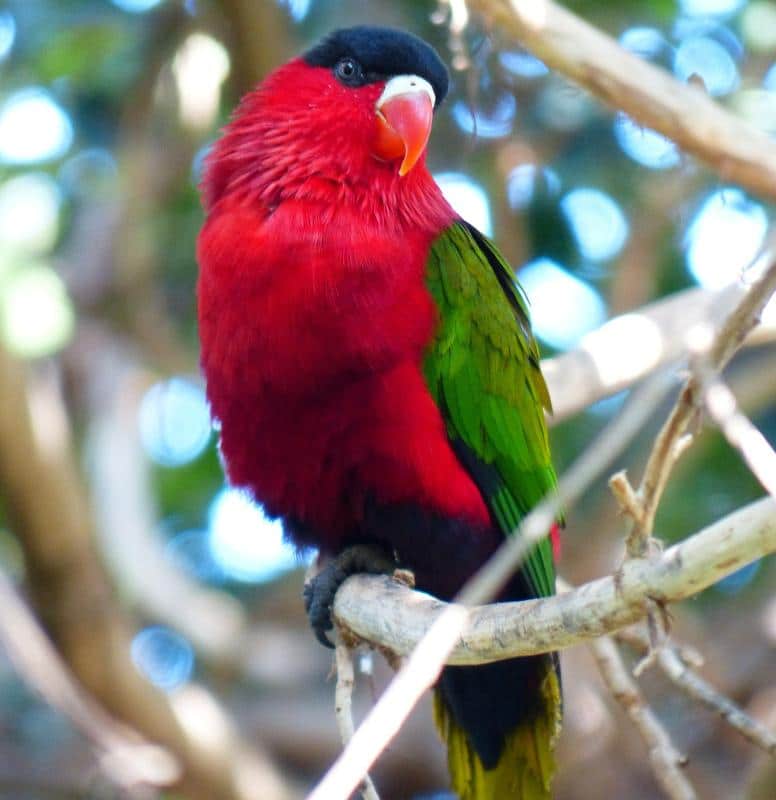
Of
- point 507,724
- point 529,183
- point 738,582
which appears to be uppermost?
point 529,183

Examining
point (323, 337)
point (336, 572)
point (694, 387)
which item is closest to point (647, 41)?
point (323, 337)

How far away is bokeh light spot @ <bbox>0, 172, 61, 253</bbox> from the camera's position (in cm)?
498

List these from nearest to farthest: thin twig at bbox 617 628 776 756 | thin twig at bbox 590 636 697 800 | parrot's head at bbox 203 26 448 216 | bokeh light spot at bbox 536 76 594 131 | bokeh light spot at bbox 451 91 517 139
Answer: thin twig at bbox 617 628 776 756 → thin twig at bbox 590 636 697 800 → parrot's head at bbox 203 26 448 216 → bokeh light spot at bbox 451 91 517 139 → bokeh light spot at bbox 536 76 594 131

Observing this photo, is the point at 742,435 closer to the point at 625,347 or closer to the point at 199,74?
the point at 625,347

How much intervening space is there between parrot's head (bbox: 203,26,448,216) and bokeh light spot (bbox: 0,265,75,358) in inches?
39.7

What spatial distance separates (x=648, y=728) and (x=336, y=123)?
6.22 feet

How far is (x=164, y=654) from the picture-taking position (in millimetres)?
6949

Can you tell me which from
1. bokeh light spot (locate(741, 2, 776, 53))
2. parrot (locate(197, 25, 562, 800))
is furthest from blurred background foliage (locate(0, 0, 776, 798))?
parrot (locate(197, 25, 562, 800))

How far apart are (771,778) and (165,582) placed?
301cm

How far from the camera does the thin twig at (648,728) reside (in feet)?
9.62

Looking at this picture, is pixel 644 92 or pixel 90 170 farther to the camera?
pixel 90 170

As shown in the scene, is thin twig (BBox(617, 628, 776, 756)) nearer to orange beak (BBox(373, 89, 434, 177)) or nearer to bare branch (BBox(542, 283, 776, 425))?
bare branch (BBox(542, 283, 776, 425))

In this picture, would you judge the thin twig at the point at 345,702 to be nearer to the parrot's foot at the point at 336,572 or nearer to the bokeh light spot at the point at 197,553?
the parrot's foot at the point at 336,572

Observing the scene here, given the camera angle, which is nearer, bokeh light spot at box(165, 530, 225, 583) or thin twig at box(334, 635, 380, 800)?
thin twig at box(334, 635, 380, 800)
